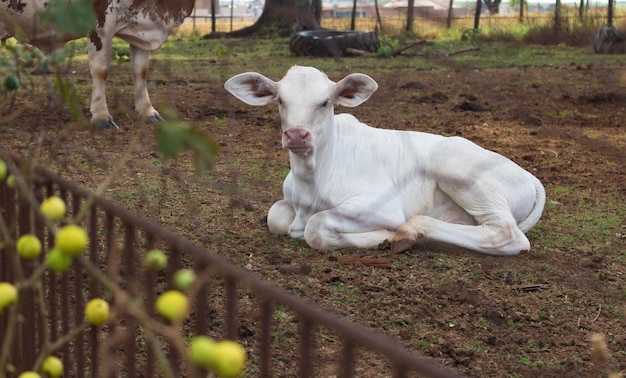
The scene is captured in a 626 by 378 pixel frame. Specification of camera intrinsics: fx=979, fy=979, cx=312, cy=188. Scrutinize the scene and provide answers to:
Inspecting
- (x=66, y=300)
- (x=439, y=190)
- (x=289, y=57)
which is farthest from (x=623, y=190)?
(x=289, y=57)

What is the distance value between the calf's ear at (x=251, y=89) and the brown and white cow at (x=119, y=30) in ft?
9.74

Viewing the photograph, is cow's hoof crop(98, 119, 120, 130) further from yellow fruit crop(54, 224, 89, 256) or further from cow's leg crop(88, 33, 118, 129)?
yellow fruit crop(54, 224, 89, 256)

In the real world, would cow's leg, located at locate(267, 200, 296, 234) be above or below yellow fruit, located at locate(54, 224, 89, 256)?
below

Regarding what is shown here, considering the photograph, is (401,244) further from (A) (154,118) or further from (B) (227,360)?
(A) (154,118)

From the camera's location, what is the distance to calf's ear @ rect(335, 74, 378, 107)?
495cm

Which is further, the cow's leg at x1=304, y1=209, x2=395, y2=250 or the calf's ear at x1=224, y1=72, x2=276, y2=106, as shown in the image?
the calf's ear at x1=224, y1=72, x2=276, y2=106

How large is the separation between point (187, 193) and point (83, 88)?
17.3 feet

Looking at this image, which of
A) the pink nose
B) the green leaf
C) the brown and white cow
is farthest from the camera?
the brown and white cow

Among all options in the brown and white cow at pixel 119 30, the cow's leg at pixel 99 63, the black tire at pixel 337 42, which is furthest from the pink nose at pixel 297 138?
the black tire at pixel 337 42

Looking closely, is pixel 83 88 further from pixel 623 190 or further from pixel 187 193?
pixel 623 190

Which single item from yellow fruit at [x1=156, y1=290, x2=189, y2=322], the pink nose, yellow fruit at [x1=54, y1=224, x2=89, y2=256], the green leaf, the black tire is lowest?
the black tire

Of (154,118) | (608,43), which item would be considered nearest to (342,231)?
(154,118)

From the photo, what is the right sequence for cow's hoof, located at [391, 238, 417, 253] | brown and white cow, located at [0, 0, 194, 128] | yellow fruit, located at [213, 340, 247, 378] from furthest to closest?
brown and white cow, located at [0, 0, 194, 128], cow's hoof, located at [391, 238, 417, 253], yellow fruit, located at [213, 340, 247, 378]

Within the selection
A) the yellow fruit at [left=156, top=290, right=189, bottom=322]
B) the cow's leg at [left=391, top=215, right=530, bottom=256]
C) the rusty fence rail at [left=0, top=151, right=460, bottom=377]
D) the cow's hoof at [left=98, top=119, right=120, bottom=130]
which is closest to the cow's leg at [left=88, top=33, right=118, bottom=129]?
the cow's hoof at [left=98, top=119, right=120, bottom=130]
